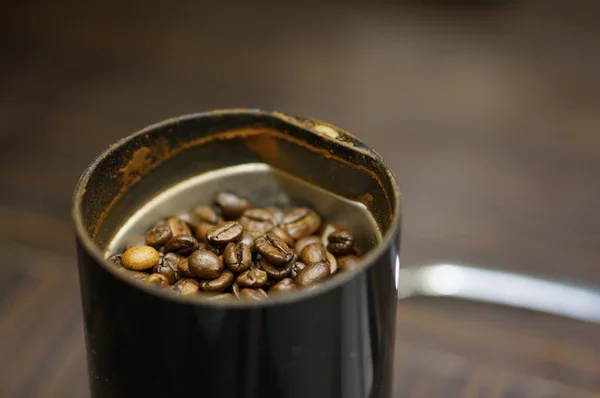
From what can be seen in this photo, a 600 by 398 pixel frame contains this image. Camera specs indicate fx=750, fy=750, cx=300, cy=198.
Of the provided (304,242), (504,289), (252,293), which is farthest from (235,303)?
(504,289)

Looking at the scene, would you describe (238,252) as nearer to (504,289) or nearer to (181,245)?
(181,245)

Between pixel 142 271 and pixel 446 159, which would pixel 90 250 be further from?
pixel 446 159

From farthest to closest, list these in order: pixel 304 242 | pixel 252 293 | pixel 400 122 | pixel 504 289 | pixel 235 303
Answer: pixel 400 122, pixel 504 289, pixel 304 242, pixel 252 293, pixel 235 303

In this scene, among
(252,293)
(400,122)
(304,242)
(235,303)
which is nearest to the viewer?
(235,303)

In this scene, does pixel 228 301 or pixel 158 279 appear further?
pixel 158 279

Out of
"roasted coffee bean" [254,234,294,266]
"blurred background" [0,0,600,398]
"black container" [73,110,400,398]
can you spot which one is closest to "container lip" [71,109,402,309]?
"black container" [73,110,400,398]

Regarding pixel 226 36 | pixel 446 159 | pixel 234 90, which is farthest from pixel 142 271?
pixel 226 36
